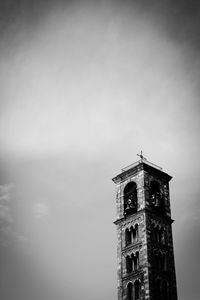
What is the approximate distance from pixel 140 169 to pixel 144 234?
11.1m

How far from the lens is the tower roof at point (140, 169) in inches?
2901

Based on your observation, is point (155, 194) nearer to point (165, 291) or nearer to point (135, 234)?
point (135, 234)

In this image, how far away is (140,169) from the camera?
7344 centimetres

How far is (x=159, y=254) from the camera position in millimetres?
66750

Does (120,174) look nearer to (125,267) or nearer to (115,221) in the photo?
(115,221)

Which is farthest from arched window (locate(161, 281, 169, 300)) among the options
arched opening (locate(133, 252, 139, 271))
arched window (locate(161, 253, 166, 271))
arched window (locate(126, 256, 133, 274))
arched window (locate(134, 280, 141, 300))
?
arched window (locate(126, 256, 133, 274))

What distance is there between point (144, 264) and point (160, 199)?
1186 cm

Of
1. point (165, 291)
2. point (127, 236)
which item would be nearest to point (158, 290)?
point (165, 291)

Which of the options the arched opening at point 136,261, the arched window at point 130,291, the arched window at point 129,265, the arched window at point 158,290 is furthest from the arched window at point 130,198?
the arched window at point 158,290

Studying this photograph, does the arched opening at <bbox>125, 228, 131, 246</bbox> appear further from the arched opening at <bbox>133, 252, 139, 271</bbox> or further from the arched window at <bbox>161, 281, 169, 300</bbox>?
the arched window at <bbox>161, 281, 169, 300</bbox>

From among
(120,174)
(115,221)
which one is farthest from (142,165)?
(115,221)

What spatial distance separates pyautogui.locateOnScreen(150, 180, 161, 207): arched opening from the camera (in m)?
71.3

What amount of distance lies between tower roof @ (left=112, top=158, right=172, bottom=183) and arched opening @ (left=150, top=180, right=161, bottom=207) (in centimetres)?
163

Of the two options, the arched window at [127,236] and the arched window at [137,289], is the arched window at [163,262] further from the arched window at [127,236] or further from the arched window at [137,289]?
the arched window at [127,236]
